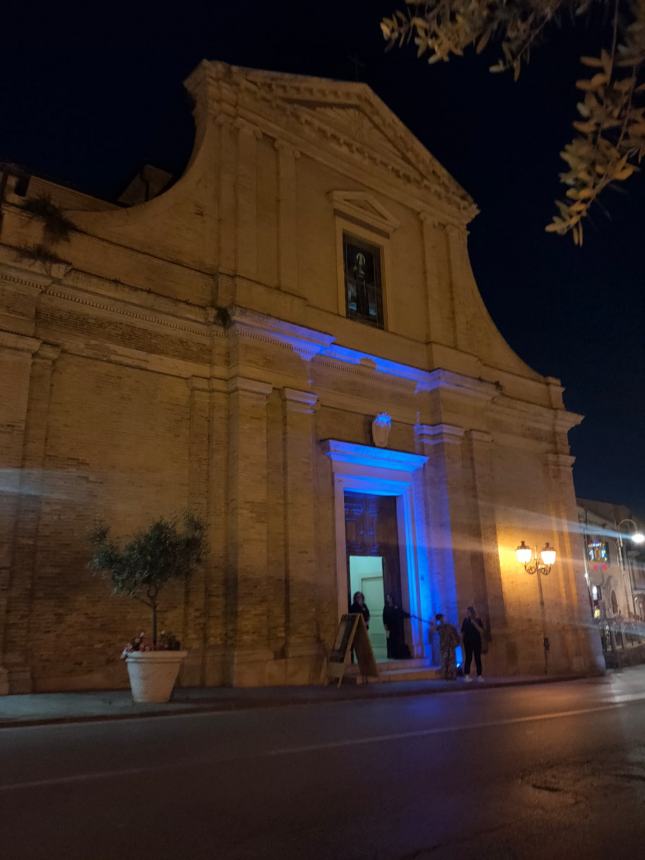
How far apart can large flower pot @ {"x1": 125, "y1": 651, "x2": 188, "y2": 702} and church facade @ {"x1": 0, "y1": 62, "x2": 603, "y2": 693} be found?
162cm

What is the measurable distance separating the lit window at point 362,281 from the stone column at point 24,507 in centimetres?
834

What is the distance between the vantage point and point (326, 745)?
6852 millimetres

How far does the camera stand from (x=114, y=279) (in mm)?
13562

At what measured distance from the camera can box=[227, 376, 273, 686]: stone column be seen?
13.1 m

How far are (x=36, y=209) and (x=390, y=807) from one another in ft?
39.0

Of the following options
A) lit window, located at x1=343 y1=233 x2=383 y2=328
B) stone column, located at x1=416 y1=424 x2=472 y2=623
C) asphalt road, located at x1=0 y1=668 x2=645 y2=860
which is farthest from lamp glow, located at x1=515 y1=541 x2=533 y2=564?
asphalt road, located at x1=0 y1=668 x2=645 y2=860

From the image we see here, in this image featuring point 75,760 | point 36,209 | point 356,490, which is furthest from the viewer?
point 356,490

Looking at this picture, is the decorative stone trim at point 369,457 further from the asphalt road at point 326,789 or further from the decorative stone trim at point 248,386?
the asphalt road at point 326,789

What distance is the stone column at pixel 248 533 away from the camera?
13.1 metres

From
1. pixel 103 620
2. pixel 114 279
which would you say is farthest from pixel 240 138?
pixel 103 620

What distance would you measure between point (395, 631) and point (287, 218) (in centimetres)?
1025

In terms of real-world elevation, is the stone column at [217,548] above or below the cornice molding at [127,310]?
below

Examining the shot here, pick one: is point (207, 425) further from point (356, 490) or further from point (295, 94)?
point (295, 94)

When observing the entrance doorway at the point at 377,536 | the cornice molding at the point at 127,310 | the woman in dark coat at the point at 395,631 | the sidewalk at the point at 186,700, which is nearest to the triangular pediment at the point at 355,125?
the cornice molding at the point at 127,310
